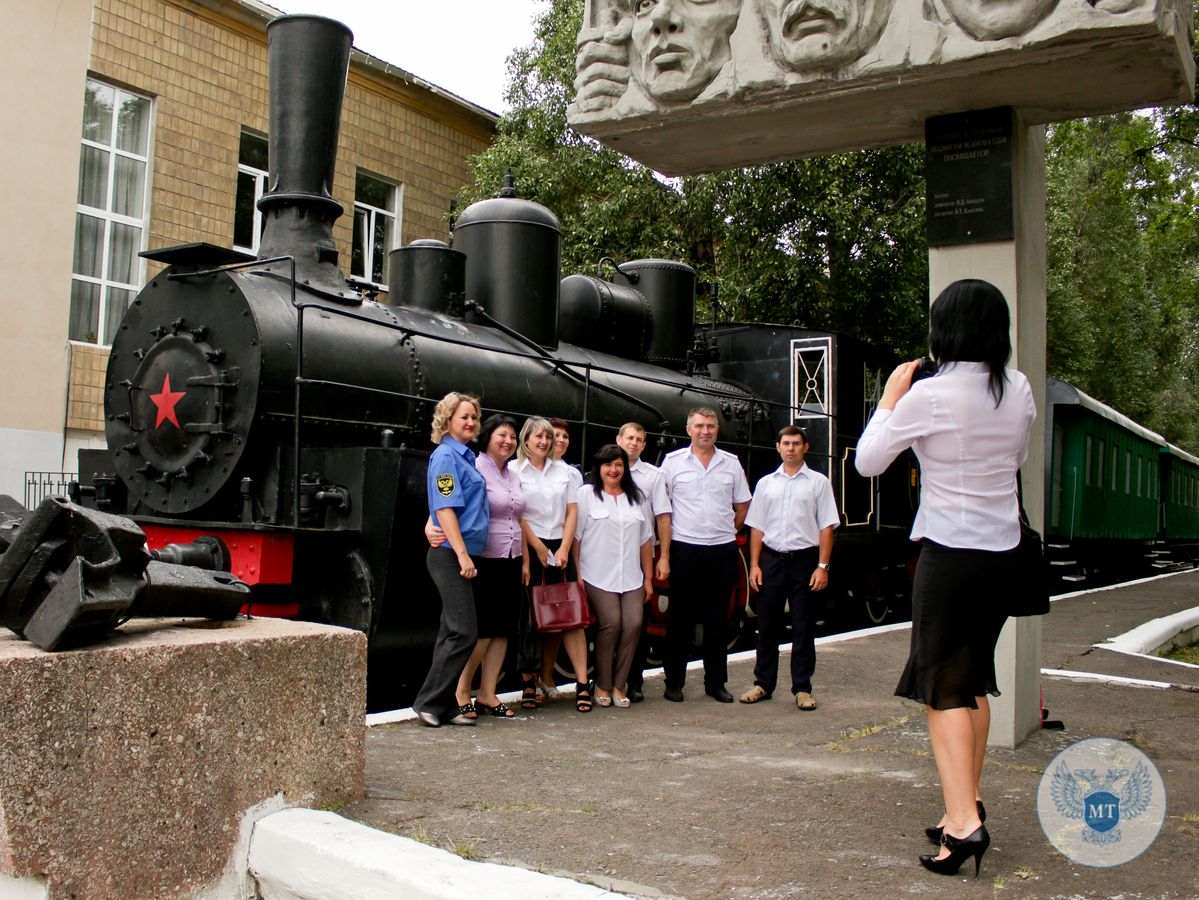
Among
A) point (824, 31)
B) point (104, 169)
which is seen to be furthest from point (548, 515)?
point (104, 169)

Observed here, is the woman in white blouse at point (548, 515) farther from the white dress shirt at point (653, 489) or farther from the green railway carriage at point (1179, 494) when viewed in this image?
the green railway carriage at point (1179, 494)

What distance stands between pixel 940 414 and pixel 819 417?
296 inches

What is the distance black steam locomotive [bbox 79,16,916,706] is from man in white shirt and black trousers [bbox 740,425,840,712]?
1.88m

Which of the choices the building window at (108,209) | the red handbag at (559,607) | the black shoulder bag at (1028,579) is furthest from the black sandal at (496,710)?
the building window at (108,209)

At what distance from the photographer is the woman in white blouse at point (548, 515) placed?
19.5 feet

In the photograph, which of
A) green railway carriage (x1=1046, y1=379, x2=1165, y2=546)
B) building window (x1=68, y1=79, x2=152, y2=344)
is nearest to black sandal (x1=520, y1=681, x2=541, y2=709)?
building window (x1=68, y1=79, x2=152, y2=344)

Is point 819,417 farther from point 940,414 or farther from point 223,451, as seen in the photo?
point 940,414

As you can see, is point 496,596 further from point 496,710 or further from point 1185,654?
point 1185,654

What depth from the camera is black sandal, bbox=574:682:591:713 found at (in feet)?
19.0

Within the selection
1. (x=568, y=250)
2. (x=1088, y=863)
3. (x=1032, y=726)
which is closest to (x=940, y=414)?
(x=1088, y=863)

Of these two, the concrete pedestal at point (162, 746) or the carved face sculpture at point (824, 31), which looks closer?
the concrete pedestal at point (162, 746)

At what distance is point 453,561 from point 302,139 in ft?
10.9

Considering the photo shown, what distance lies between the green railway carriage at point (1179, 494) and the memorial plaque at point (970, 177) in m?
22.7

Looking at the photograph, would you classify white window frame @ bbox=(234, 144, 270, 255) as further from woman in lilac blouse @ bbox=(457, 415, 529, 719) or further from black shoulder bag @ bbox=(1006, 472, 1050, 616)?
black shoulder bag @ bbox=(1006, 472, 1050, 616)
